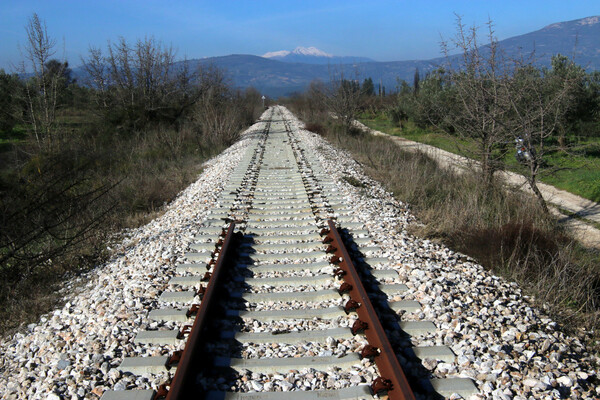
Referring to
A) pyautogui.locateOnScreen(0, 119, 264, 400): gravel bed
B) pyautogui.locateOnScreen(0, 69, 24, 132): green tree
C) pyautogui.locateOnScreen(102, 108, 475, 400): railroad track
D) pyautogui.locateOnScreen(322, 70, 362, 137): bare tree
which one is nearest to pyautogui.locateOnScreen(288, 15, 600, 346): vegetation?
pyautogui.locateOnScreen(102, 108, 475, 400): railroad track

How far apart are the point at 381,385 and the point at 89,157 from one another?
40.9 feet

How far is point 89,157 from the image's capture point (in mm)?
12992

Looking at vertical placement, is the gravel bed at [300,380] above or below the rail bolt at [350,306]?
below

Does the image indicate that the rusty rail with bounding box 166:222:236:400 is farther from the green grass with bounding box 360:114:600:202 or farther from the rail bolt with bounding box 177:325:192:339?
the green grass with bounding box 360:114:600:202

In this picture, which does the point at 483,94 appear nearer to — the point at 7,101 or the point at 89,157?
the point at 89,157

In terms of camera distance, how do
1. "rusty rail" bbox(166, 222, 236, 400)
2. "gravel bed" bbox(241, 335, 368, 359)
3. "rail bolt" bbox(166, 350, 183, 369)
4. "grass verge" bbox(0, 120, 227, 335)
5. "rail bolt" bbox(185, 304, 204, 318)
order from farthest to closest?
"grass verge" bbox(0, 120, 227, 335), "rail bolt" bbox(185, 304, 204, 318), "gravel bed" bbox(241, 335, 368, 359), "rail bolt" bbox(166, 350, 183, 369), "rusty rail" bbox(166, 222, 236, 400)

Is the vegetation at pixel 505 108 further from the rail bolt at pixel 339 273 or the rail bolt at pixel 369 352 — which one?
the rail bolt at pixel 369 352

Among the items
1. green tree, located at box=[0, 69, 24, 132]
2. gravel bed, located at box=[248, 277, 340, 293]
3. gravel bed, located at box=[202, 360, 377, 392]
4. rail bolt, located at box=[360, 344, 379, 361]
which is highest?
green tree, located at box=[0, 69, 24, 132]

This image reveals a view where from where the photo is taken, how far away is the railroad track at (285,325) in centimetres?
298

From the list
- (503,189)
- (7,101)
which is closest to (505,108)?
(503,189)

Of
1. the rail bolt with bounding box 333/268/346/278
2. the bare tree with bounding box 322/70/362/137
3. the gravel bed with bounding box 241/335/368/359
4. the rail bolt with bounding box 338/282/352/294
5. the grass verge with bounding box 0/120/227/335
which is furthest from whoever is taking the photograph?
the bare tree with bounding box 322/70/362/137

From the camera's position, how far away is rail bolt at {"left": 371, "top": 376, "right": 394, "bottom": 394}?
111 inches

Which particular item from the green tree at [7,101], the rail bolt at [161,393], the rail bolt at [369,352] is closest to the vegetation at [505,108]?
the rail bolt at [369,352]

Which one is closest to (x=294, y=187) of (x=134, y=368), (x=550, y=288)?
(x=550, y=288)
